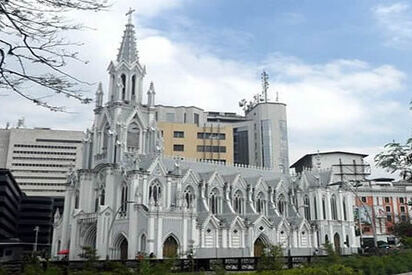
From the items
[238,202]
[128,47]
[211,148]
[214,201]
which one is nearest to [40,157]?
[211,148]

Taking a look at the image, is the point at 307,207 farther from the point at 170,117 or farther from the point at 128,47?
the point at 170,117

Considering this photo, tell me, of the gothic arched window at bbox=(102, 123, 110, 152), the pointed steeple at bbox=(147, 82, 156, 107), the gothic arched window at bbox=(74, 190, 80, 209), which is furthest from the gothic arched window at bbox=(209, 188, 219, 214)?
the gothic arched window at bbox=(74, 190, 80, 209)

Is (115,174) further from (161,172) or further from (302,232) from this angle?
(302,232)

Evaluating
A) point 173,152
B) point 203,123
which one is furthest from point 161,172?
point 203,123

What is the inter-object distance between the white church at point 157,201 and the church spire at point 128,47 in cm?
13

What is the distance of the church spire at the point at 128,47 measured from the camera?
57.6 m

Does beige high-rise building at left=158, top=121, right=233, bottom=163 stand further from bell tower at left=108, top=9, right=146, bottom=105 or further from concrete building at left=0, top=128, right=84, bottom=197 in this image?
concrete building at left=0, top=128, right=84, bottom=197

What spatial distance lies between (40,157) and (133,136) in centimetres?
9694

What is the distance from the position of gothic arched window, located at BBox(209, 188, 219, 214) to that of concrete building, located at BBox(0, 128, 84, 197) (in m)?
89.3

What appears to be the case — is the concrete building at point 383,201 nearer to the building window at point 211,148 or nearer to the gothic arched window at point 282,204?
the building window at point 211,148

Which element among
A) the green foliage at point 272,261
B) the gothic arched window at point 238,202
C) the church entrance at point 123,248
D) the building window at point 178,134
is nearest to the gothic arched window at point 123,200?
the church entrance at point 123,248

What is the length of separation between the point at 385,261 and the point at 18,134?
446ft

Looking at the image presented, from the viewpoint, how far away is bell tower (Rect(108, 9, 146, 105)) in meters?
55.8

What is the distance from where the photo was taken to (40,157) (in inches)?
5546
